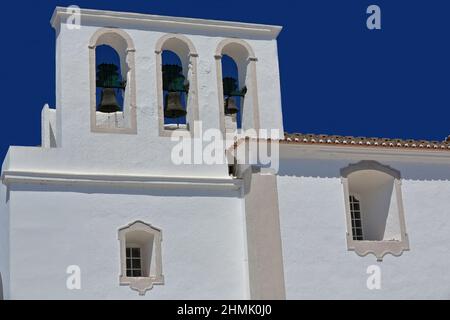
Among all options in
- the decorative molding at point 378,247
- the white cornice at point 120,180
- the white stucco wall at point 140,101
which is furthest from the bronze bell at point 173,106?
the decorative molding at point 378,247

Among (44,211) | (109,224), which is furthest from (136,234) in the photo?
(44,211)

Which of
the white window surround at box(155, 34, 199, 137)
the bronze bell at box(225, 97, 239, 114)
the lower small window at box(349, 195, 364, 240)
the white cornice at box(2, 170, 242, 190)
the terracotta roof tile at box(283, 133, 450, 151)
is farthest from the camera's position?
the bronze bell at box(225, 97, 239, 114)

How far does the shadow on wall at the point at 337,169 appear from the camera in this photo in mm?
18828

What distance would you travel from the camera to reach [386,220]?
19.5 m

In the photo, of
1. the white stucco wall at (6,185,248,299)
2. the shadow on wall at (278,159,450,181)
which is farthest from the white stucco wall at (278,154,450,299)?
the white stucco wall at (6,185,248,299)

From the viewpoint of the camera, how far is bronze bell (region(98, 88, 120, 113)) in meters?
19.1

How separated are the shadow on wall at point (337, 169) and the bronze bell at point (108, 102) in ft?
11.0

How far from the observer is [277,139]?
61.4 ft

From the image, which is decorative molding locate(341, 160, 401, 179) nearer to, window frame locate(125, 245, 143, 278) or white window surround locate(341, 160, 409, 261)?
white window surround locate(341, 160, 409, 261)

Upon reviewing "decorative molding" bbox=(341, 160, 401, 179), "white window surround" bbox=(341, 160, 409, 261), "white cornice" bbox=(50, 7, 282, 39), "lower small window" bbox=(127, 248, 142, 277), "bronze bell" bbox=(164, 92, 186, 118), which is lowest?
"lower small window" bbox=(127, 248, 142, 277)

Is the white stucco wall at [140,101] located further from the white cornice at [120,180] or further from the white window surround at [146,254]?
the white window surround at [146,254]

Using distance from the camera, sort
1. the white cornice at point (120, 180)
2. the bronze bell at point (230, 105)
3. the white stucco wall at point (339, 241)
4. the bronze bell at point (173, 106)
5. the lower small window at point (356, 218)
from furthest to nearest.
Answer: the bronze bell at point (230, 105) < the lower small window at point (356, 218) < the bronze bell at point (173, 106) < the white stucco wall at point (339, 241) < the white cornice at point (120, 180)

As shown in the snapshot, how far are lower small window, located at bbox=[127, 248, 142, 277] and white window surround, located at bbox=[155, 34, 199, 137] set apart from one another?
7.50ft

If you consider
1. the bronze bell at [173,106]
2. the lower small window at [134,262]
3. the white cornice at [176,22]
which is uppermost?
the white cornice at [176,22]
